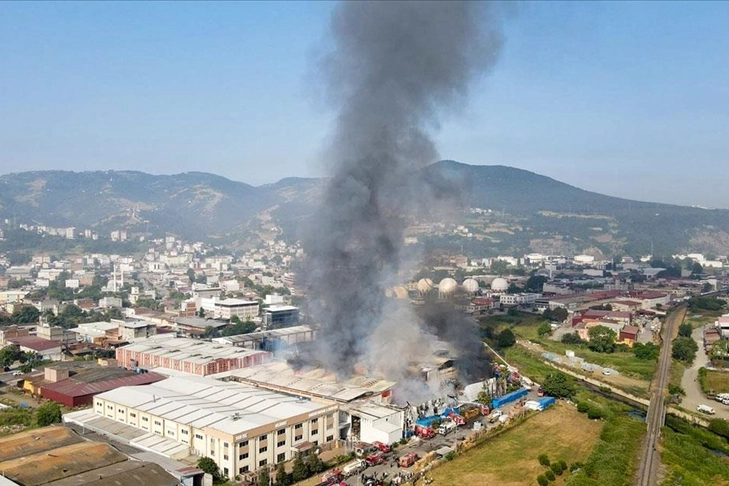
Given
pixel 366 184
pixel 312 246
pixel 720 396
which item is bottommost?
pixel 720 396

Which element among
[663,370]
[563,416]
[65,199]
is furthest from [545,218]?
[65,199]

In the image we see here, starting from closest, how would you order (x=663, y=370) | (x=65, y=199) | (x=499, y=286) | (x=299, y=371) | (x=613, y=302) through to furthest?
(x=299, y=371) → (x=663, y=370) → (x=613, y=302) → (x=499, y=286) → (x=65, y=199)

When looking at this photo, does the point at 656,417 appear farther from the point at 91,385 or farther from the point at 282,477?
the point at 91,385

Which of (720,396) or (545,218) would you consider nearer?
(720,396)

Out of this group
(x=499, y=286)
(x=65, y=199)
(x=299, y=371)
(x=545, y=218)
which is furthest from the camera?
(x=65, y=199)

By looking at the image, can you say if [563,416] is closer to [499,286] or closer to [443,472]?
[443,472]

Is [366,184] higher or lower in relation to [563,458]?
higher

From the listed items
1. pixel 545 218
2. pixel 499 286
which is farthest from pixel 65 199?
pixel 499 286

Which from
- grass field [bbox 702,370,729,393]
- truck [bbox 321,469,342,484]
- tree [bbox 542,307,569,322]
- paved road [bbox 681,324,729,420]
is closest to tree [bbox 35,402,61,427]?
truck [bbox 321,469,342,484]
